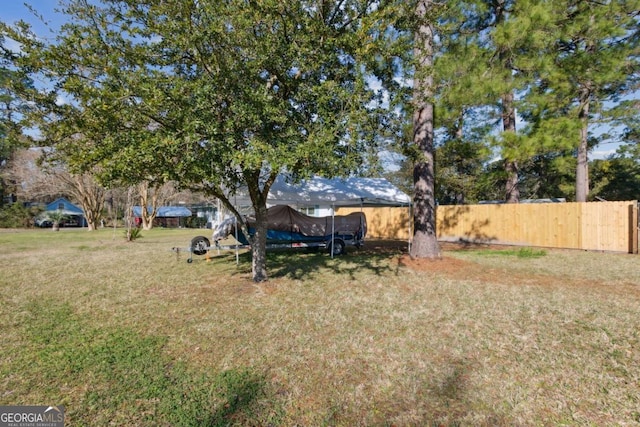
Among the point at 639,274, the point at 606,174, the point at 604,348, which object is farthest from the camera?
the point at 606,174

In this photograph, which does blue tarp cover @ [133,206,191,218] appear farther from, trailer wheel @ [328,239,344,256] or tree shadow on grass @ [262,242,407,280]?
tree shadow on grass @ [262,242,407,280]

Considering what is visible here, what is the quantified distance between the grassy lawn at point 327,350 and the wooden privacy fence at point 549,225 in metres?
5.01

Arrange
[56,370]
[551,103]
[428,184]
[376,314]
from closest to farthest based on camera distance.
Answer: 1. [56,370]
2. [376,314]
3. [428,184]
4. [551,103]

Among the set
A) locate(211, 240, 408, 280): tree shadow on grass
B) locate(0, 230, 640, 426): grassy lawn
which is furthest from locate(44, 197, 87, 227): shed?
locate(0, 230, 640, 426): grassy lawn

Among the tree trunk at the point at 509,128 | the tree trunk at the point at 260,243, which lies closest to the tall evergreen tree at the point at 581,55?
the tree trunk at the point at 509,128

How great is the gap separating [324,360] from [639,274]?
8048 mm

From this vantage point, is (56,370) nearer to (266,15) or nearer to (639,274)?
(266,15)

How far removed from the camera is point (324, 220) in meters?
11.3

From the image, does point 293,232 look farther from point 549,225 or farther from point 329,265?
point 549,225

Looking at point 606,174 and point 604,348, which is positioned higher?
point 606,174

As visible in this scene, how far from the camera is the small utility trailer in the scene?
1045 centimetres

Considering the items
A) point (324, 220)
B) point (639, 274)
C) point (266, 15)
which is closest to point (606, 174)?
point (639, 274)

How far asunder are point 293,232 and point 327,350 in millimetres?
7296

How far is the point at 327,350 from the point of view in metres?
3.65
